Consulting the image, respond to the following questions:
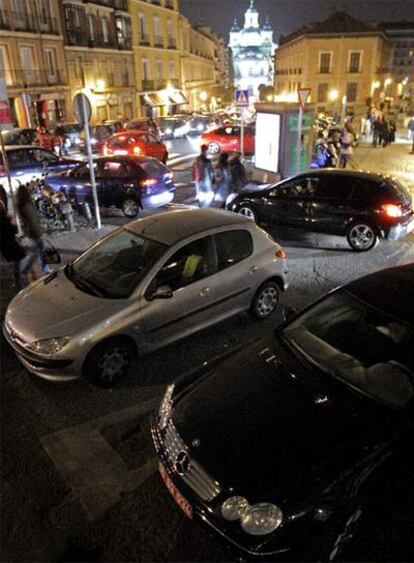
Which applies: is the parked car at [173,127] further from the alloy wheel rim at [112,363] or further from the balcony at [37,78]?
the alloy wheel rim at [112,363]

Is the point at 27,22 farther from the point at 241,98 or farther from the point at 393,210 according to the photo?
the point at 393,210

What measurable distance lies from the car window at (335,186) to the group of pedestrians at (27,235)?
18.6 feet

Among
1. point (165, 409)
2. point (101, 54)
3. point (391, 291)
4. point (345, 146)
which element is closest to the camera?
point (165, 409)

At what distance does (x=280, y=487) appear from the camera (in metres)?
2.88

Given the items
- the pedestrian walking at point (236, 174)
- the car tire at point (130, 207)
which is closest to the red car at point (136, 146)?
the car tire at point (130, 207)

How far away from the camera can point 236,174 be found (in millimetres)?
11938

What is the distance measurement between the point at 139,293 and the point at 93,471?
190 centimetres

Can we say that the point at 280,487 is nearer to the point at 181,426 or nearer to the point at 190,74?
the point at 181,426

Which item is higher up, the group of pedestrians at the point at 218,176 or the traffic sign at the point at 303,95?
the traffic sign at the point at 303,95

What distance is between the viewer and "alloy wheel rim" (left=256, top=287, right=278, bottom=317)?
6441 mm

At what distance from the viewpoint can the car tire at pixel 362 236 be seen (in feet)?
29.8

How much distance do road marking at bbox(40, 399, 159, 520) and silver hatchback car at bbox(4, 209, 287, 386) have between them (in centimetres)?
62

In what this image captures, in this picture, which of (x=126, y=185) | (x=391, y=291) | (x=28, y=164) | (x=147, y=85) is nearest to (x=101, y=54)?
(x=147, y=85)

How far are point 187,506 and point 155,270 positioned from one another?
2694mm
